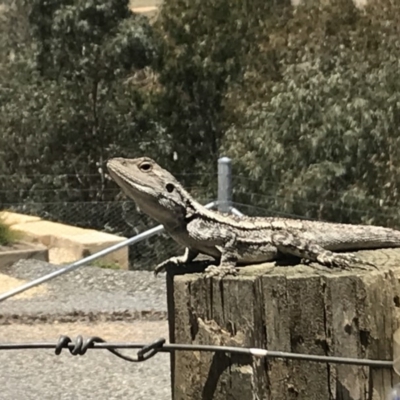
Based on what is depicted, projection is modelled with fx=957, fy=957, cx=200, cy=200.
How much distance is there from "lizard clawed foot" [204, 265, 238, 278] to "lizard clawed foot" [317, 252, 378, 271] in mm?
207

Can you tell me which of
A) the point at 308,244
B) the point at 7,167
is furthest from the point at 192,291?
the point at 7,167

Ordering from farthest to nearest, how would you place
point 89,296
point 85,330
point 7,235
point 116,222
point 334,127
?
point 334,127, point 7,235, point 116,222, point 89,296, point 85,330

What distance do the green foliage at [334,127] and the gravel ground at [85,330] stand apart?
2403 millimetres

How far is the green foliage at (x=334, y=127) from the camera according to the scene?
12.8 metres

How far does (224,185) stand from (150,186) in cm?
471

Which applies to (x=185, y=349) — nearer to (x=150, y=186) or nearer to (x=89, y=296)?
(x=150, y=186)

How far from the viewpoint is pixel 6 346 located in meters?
1.99

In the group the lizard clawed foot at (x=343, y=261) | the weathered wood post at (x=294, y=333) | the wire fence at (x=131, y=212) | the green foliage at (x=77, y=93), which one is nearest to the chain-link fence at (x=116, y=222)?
the wire fence at (x=131, y=212)

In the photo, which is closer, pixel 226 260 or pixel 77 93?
pixel 226 260

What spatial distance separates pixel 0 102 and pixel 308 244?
17.7 meters

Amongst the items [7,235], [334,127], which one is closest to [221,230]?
[7,235]

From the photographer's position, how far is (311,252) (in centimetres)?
231

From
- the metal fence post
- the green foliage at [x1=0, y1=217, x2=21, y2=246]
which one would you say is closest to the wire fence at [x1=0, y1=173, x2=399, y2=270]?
the green foliage at [x1=0, y1=217, x2=21, y2=246]

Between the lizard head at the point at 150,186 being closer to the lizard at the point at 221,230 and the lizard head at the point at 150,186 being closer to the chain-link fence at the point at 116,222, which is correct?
the lizard at the point at 221,230
